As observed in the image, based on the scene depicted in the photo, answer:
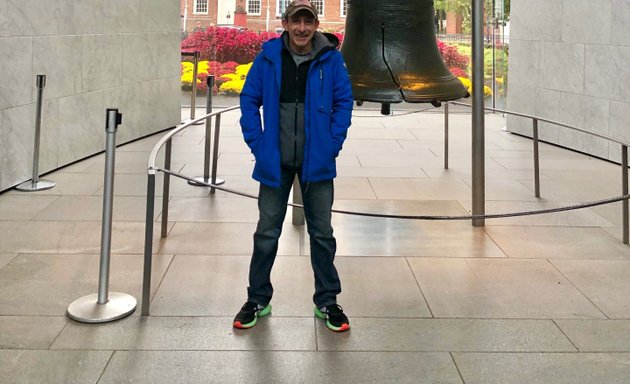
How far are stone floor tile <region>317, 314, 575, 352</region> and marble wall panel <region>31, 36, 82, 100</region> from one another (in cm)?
512

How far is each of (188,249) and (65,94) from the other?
386cm

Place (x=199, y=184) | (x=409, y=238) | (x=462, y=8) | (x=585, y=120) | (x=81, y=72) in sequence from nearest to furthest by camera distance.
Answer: (x=199, y=184), (x=409, y=238), (x=81, y=72), (x=585, y=120), (x=462, y=8)

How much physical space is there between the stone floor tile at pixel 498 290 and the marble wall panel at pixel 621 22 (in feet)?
16.0

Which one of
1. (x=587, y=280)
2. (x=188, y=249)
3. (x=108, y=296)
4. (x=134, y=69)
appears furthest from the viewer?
(x=134, y=69)

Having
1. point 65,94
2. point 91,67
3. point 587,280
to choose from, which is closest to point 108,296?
point 587,280

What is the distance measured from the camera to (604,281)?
4895mm

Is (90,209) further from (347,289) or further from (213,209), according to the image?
(347,289)

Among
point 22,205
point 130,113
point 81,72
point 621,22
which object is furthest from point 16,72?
point 621,22

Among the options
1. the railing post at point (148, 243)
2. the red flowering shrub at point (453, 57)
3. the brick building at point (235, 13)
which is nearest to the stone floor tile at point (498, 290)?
the railing post at point (148, 243)

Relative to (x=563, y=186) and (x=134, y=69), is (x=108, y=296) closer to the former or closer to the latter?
(x=563, y=186)

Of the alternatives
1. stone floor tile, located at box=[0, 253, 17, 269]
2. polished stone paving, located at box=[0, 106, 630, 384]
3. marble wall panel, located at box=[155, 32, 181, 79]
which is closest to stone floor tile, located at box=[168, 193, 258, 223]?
polished stone paving, located at box=[0, 106, 630, 384]

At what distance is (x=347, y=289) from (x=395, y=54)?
1413mm

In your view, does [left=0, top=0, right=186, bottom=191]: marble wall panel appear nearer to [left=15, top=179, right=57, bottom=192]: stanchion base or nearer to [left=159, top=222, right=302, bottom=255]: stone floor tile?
[left=15, top=179, right=57, bottom=192]: stanchion base

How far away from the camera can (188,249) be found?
5.50m
